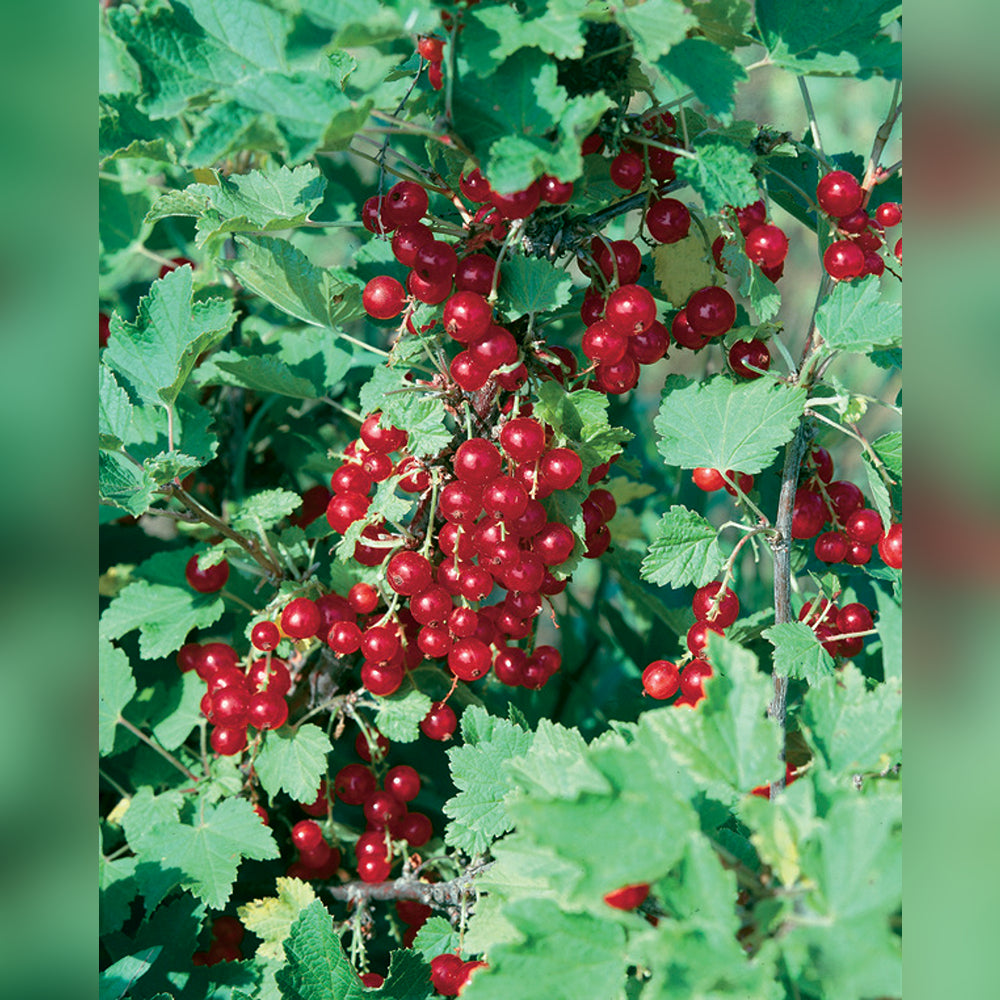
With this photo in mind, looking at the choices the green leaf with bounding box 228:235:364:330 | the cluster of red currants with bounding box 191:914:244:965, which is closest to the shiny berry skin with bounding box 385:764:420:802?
the cluster of red currants with bounding box 191:914:244:965

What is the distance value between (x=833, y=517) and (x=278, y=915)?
0.60 metres

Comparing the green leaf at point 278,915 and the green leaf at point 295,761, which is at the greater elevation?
the green leaf at point 295,761

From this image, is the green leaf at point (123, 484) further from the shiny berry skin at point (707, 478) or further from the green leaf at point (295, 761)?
the shiny berry skin at point (707, 478)

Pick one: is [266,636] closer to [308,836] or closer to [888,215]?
[308,836]

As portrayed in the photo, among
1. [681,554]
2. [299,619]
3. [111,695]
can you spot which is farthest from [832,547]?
[111,695]

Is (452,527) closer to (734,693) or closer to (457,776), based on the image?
(457,776)

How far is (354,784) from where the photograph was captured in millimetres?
928

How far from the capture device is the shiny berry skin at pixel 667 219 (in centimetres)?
71

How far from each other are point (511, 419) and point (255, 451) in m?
0.68

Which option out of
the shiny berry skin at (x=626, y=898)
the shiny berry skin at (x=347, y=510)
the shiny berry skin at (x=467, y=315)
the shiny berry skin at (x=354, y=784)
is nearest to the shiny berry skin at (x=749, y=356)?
the shiny berry skin at (x=467, y=315)

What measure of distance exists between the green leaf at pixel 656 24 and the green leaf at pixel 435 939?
2.13 feet

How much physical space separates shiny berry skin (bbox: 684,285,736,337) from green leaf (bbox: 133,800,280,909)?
57cm

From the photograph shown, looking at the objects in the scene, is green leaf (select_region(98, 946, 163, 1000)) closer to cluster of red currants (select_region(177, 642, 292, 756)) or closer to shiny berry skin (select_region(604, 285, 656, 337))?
cluster of red currants (select_region(177, 642, 292, 756))

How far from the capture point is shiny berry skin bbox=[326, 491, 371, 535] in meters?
0.79
